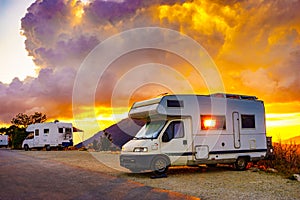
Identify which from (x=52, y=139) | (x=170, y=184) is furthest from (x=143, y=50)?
(x=52, y=139)

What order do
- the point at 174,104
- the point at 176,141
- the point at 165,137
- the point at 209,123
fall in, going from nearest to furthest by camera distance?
1. the point at 165,137
2. the point at 176,141
3. the point at 174,104
4. the point at 209,123

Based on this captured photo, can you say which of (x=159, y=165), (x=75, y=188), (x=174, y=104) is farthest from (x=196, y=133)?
(x=75, y=188)

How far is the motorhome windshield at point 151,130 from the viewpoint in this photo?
12.4 metres

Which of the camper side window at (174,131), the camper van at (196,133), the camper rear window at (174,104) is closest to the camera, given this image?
the camper van at (196,133)

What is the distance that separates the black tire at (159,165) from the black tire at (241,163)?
10.4 ft

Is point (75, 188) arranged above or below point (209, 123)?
below

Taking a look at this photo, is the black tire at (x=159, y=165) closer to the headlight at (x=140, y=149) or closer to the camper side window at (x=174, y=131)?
the headlight at (x=140, y=149)

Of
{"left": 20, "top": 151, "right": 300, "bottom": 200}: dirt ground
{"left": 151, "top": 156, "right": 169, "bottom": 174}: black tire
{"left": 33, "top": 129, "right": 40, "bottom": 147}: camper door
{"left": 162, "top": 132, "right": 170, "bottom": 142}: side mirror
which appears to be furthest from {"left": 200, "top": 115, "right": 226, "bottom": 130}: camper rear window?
{"left": 33, "top": 129, "right": 40, "bottom": 147}: camper door

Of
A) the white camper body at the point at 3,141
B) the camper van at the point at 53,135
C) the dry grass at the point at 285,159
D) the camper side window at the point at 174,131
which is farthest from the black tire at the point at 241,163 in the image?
the white camper body at the point at 3,141

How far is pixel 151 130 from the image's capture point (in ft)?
41.8

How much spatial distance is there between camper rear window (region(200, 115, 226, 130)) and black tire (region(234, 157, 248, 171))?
149 cm

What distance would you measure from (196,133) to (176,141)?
87 cm

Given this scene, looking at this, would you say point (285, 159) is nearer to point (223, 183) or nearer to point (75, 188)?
point (223, 183)

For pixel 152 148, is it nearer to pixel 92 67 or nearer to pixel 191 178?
pixel 191 178
